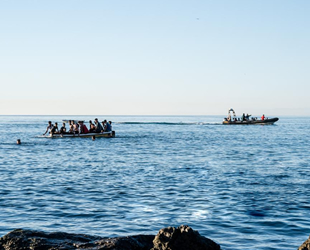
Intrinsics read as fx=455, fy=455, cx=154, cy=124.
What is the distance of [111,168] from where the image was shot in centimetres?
2686

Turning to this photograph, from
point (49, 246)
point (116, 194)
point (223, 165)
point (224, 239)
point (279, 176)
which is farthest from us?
point (223, 165)

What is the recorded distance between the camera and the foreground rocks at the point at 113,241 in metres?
7.60

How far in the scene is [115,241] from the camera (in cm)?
818

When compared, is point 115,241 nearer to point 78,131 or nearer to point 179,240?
point 179,240

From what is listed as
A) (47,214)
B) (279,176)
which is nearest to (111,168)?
(279,176)

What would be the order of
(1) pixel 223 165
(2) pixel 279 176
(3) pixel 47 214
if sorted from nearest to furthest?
(3) pixel 47 214
(2) pixel 279 176
(1) pixel 223 165

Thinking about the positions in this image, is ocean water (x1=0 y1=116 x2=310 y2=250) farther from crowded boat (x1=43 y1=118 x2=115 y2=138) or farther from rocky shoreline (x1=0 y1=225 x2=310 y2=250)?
crowded boat (x1=43 y1=118 x2=115 y2=138)

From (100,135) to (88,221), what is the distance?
152 feet

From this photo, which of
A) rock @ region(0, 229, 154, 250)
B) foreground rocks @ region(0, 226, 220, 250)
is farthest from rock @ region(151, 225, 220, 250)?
rock @ region(0, 229, 154, 250)

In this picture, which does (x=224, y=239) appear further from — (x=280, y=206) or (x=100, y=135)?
(x=100, y=135)

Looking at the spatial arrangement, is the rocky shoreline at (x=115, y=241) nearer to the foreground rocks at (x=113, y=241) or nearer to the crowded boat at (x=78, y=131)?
the foreground rocks at (x=113, y=241)

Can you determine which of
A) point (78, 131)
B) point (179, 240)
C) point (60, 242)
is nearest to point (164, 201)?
point (60, 242)

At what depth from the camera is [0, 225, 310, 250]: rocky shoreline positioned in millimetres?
7590

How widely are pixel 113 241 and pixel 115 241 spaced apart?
0.13 ft
